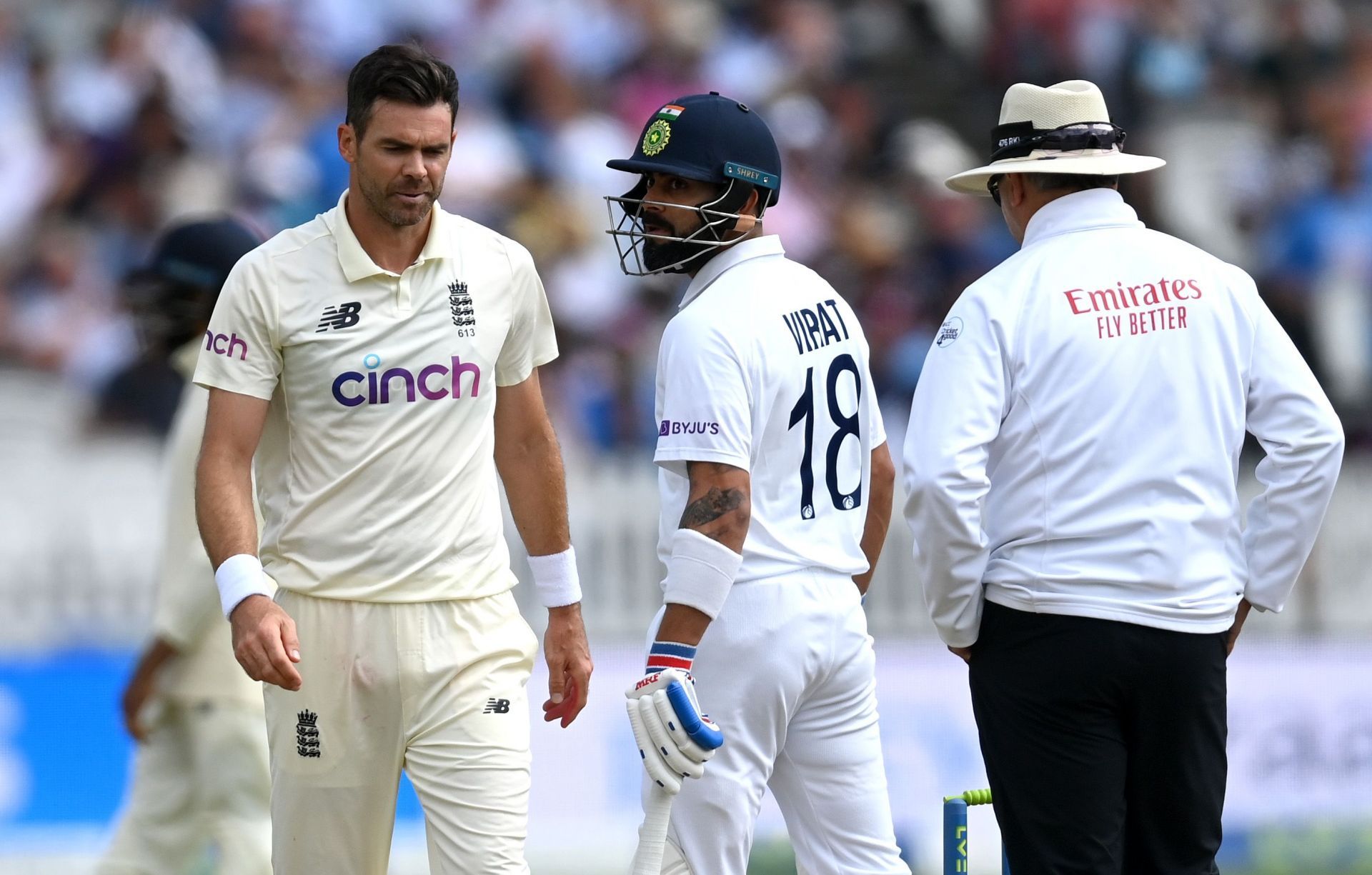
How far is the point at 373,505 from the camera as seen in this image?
4.17 m

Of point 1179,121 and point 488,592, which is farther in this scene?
point 1179,121

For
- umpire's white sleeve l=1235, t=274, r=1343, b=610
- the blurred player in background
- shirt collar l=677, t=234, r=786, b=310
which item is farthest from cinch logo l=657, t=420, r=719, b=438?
the blurred player in background

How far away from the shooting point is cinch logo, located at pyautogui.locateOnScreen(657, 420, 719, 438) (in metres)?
4.00

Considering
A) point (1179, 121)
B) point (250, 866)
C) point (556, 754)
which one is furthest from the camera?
point (1179, 121)

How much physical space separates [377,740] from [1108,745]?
5.12 ft

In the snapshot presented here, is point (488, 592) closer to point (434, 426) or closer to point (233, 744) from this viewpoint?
point (434, 426)

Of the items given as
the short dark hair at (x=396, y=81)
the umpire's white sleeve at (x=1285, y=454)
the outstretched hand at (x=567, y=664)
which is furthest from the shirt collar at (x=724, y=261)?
the umpire's white sleeve at (x=1285, y=454)

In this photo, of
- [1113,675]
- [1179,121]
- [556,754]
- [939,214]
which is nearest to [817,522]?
[1113,675]

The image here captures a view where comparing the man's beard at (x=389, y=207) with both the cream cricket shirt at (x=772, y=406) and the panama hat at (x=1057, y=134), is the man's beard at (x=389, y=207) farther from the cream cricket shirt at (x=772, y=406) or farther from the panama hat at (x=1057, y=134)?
the panama hat at (x=1057, y=134)

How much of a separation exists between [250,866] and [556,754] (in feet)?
7.97

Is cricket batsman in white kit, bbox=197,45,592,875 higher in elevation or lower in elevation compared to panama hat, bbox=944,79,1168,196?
lower

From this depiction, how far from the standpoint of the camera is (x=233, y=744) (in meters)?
5.05

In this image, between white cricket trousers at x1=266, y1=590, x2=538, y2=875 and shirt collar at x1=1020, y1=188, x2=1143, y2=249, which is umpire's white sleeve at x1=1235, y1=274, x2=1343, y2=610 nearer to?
shirt collar at x1=1020, y1=188, x2=1143, y2=249

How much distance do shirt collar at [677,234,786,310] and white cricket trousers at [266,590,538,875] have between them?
0.94 m
